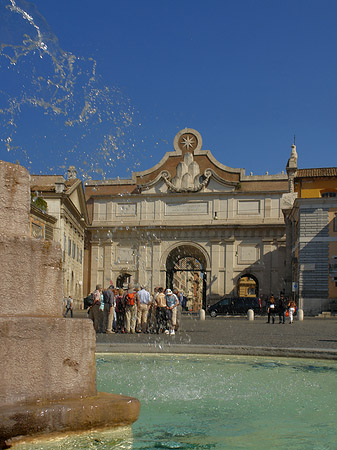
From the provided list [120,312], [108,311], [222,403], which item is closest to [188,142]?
[120,312]

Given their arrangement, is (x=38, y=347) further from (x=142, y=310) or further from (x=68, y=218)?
(x=68, y=218)

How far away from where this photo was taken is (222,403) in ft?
18.6

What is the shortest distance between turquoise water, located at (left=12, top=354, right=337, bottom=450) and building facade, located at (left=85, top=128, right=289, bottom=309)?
4399 cm

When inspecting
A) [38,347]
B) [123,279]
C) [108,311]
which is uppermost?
[123,279]

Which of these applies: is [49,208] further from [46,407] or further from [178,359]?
[46,407]

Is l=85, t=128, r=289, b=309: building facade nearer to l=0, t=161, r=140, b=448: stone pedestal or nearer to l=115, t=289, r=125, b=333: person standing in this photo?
l=115, t=289, r=125, b=333: person standing

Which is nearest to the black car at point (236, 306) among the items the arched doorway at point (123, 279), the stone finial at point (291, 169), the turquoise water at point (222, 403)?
the stone finial at point (291, 169)

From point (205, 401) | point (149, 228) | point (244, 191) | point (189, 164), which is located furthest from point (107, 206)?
point (205, 401)

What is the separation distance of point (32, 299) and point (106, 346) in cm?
598

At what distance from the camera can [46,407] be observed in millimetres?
4176

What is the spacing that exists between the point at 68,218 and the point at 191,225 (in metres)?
12.1

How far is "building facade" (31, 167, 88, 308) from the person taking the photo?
1678 inches

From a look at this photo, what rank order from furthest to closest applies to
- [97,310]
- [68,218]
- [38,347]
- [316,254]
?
1. [68,218]
2. [316,254]
3. [97,310]
4. [38,347]

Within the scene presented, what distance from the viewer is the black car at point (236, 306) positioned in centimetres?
4235
